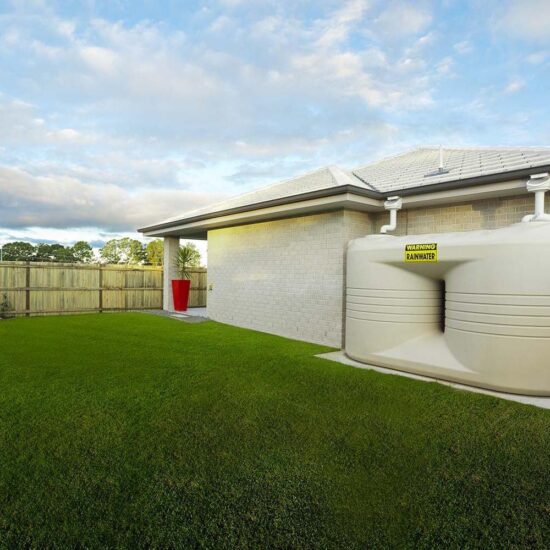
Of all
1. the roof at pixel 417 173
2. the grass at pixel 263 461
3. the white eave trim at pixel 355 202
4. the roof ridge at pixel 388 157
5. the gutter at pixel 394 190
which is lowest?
the grass at pixel 263 461

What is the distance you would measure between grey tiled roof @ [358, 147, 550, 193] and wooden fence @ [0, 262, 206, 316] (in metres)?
8.01

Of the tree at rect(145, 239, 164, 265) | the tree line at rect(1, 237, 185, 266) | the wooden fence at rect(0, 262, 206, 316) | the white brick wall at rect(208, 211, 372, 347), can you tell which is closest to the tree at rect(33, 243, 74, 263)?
the tree line at rect(1, 237, 185, 266)

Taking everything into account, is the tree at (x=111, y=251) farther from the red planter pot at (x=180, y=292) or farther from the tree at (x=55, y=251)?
the red planter pot at (x=180, y=292)

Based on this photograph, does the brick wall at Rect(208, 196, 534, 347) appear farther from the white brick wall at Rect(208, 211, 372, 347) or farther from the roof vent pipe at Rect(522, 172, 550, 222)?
the roof vent pipe at Rect(522, 172, 550, 222)

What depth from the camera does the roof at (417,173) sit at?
5344 mm

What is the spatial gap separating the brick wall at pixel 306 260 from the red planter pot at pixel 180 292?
271 centimetres

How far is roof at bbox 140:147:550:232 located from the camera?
17.5 feet

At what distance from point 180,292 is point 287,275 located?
17.8ft

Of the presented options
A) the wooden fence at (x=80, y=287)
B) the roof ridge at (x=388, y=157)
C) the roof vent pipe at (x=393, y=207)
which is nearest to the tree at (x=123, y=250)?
the wooden fence at (x=80, y=287)

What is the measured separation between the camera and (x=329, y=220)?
734 cm

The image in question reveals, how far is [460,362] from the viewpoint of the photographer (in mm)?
4707

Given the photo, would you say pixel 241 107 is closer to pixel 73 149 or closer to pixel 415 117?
pixel 415 117

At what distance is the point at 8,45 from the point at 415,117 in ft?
25.2

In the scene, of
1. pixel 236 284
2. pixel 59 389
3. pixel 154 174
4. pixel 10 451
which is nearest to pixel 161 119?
pixel 154 174
